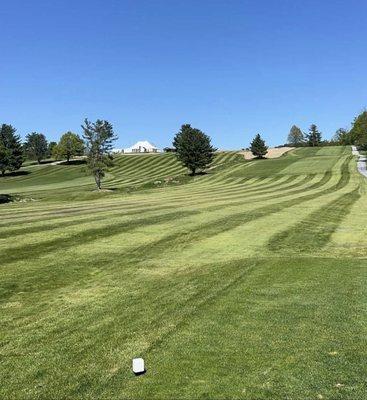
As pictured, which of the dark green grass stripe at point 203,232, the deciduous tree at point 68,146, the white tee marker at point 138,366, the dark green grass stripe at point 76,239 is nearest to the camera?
the white tee marker at point 138,366

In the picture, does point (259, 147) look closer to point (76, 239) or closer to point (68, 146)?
point (68, 146)

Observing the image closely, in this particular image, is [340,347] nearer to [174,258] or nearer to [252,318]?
[252,318]

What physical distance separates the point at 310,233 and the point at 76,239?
10.5m

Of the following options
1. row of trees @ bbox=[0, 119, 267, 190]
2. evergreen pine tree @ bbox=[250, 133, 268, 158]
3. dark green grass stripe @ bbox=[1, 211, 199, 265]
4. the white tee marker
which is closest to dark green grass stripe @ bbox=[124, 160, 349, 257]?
dark green grass stripe @ bbox=[1, 211, 199, 265]

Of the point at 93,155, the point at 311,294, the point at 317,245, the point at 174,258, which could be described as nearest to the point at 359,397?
the point at 311,294

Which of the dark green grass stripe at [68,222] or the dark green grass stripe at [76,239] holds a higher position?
the dark green grass stripe at [68,222]

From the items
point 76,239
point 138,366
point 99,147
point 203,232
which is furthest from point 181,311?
point 99,147

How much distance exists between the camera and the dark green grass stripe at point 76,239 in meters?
15.5

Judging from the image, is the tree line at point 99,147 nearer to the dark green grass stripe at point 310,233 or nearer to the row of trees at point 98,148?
the row of trees at point 98,148

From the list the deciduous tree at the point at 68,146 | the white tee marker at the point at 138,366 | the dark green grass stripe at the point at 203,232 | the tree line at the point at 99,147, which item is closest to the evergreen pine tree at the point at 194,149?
the tree line at the point at 99,147

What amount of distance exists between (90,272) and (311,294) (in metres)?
6.27

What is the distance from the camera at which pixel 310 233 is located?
70.5 ft

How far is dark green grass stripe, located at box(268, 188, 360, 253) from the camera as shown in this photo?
18453mm

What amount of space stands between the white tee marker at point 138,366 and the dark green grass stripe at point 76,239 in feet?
27.8
